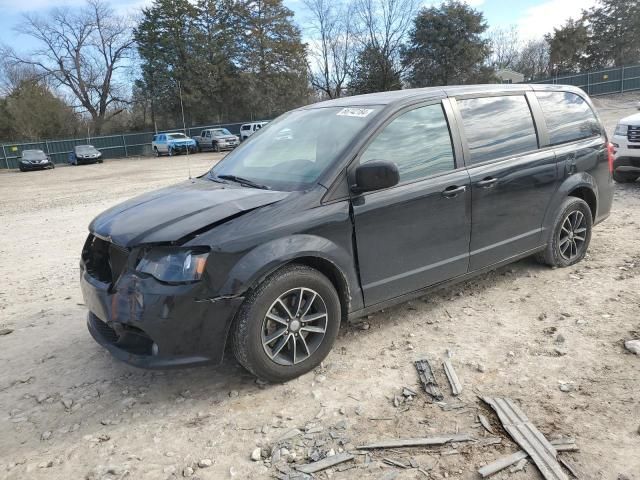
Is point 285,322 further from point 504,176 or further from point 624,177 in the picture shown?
point 624,177

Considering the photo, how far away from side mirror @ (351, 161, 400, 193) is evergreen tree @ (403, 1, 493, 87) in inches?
1626

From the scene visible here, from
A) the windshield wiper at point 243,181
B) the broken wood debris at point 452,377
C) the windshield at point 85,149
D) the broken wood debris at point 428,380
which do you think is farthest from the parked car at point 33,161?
the broken wood debris at point 452,377

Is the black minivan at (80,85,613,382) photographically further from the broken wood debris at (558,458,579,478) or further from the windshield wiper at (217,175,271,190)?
the broken wood debris at (558,458,579,478)

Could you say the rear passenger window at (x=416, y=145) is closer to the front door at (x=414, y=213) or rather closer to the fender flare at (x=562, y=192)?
the front door at (x=414, y=213)

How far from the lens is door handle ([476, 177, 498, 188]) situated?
13.3 feet

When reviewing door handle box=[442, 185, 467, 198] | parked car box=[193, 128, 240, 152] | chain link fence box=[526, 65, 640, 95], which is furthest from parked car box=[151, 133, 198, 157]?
door handle box=[442, 185, 467, 198]

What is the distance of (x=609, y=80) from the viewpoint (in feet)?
122

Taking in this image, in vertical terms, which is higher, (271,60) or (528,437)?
(271,60)

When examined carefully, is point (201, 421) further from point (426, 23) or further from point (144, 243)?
point (426, 23)

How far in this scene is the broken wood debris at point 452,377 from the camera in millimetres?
3127

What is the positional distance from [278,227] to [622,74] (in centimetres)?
4236

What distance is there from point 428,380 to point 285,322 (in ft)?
3.28

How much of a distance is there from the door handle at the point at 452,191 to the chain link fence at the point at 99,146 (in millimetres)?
39873

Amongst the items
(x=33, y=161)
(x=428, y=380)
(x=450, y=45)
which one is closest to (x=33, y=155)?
(x=33, y=161)
